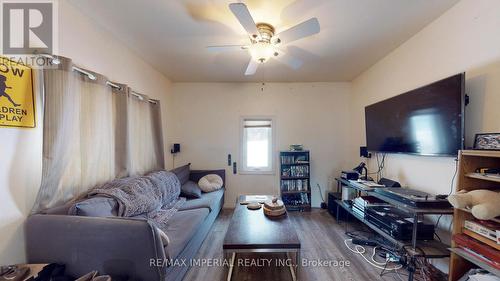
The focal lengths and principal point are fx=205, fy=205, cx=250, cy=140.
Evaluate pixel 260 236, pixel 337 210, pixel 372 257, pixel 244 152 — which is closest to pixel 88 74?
pixel 260 236

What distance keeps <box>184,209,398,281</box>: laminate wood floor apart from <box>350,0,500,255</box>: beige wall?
3.05 ft

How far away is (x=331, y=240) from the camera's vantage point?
268cm

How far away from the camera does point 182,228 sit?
2.09 metres

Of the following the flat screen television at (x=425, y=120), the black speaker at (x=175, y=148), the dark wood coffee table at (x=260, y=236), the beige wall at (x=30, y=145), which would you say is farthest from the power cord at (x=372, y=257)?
the black speaker at (x=175, y=148)

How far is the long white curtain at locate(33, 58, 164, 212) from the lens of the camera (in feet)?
5.19

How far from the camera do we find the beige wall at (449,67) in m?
1.56

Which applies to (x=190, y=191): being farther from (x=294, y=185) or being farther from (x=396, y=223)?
(x=396, y=223)

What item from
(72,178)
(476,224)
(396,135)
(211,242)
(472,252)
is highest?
(396,135)

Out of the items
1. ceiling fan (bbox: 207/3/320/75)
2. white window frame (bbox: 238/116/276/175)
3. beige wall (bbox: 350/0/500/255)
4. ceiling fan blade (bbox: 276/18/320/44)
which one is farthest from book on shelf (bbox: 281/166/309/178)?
ceiling fan blade (bbox: 276/18/320/44)

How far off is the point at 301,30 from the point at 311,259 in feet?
7.57

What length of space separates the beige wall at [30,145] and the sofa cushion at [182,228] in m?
1.05

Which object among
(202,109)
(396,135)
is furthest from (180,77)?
(396,135)

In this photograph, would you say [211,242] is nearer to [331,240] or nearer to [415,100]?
[331,240]

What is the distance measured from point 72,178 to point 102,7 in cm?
155
